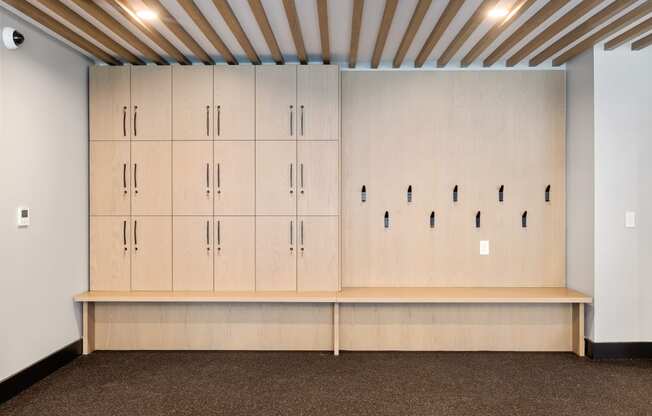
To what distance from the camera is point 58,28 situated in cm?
371

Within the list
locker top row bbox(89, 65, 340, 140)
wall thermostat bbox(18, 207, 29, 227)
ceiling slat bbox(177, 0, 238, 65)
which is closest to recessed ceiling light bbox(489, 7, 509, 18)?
locker top row bbox(89, 65, 340, 140)

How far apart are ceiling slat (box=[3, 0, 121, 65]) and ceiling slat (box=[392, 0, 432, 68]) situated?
9.02ft

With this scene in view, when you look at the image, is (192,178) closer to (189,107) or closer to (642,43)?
(189,107)

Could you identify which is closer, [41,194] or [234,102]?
[41,194]

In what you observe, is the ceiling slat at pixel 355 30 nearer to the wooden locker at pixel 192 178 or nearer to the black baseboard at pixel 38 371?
the wooden locker at pixel 192 178

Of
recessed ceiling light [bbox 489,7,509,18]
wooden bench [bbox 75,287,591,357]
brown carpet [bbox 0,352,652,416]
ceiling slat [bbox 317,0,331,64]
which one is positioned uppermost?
recessed ceiling light [bbox 489,7,509,18]

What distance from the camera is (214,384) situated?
3715mm

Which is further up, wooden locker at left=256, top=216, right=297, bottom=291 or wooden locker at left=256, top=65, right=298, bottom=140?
wooden locker at left=256, top=65, right=298, bottom=140

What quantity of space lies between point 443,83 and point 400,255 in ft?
6.03

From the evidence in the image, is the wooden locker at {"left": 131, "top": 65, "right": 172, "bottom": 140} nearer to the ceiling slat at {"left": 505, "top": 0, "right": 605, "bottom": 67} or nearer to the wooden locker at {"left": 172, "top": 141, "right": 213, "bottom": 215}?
the wooden locker at {"left": 172, "top": 141, "right": 213, "bottom": 215}

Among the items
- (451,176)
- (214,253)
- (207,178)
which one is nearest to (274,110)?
(207,178)

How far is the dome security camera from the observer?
3.39m

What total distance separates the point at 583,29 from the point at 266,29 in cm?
256

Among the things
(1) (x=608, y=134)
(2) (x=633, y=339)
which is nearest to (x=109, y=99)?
(1) (x=608, y=134)
